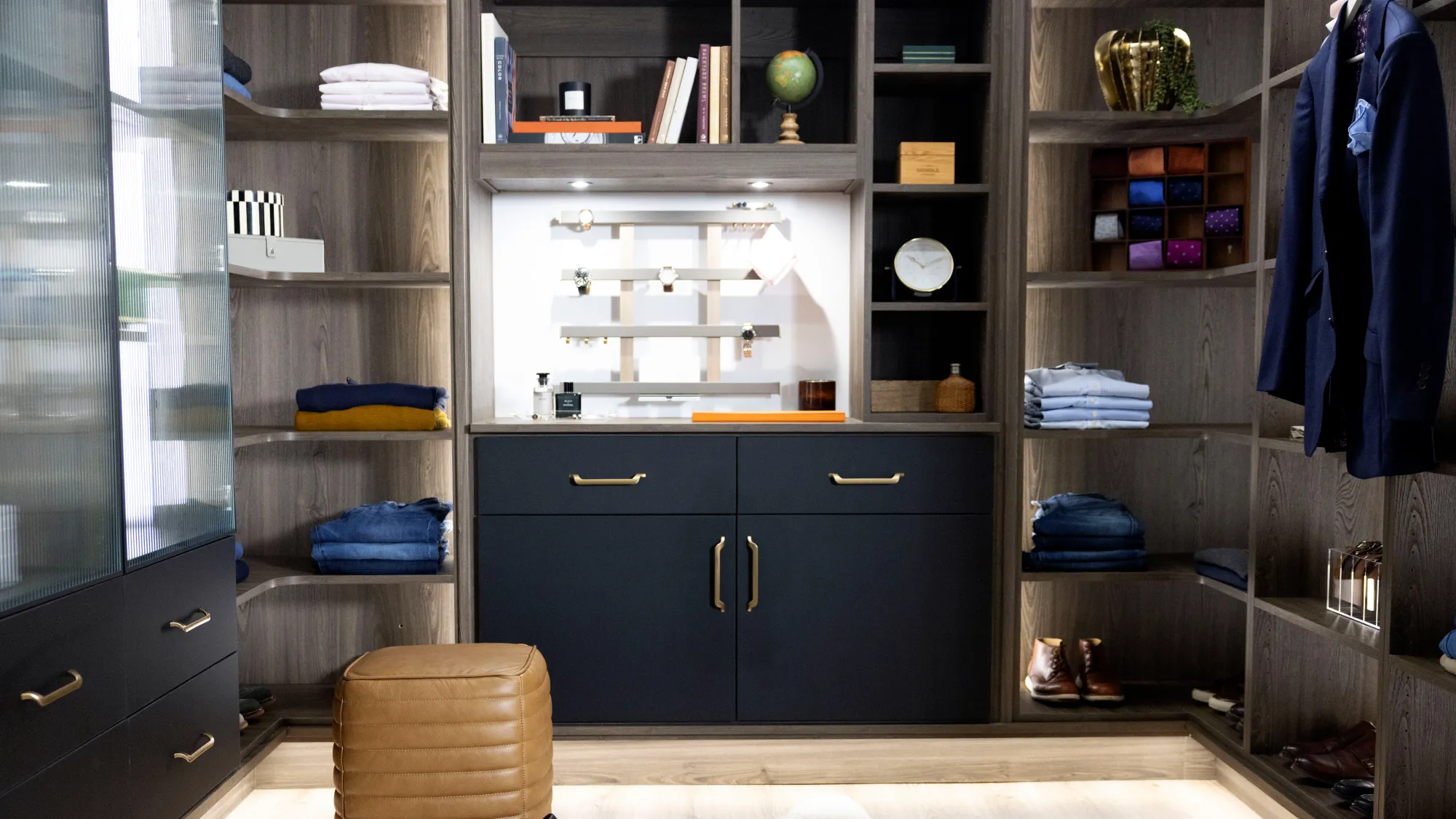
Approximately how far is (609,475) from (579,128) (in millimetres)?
962

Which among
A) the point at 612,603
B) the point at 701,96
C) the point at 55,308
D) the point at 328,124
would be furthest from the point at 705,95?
the point at 55,308

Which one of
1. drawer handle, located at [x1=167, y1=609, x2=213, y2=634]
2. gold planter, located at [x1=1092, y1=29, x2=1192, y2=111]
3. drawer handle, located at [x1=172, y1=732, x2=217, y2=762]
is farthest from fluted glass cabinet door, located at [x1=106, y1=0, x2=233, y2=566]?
gold planter, located at [x1=1092, y1=29, x2=1192, y2=111]

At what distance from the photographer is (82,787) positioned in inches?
66.7

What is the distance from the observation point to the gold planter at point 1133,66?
2.87 m

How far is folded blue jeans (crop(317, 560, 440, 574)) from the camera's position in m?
2.92

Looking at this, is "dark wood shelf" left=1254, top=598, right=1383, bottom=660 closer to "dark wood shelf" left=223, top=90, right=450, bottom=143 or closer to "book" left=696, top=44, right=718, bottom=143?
"book" left=696, top=44, right=718, bottom=143

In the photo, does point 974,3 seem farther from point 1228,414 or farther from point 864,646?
point 864,646

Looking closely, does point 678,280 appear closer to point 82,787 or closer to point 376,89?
point 376,89

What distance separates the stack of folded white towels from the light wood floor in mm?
1877

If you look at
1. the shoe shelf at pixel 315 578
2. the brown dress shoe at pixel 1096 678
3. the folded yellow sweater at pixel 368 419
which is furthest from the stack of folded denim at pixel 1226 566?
the folded yellow sweater at pixel 368 419

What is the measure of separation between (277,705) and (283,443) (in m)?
Answer: 0.78

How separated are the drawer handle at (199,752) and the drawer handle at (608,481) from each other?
1049 mm

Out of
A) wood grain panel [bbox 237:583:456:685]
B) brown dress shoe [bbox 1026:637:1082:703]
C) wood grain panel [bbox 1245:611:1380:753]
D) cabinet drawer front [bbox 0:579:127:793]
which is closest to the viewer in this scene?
cabinet drawer front [bbox 0:579:127:793]

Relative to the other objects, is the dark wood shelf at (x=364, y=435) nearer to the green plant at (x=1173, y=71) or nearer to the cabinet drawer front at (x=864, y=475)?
the cabinet drawer front at (x=864, y=475)
